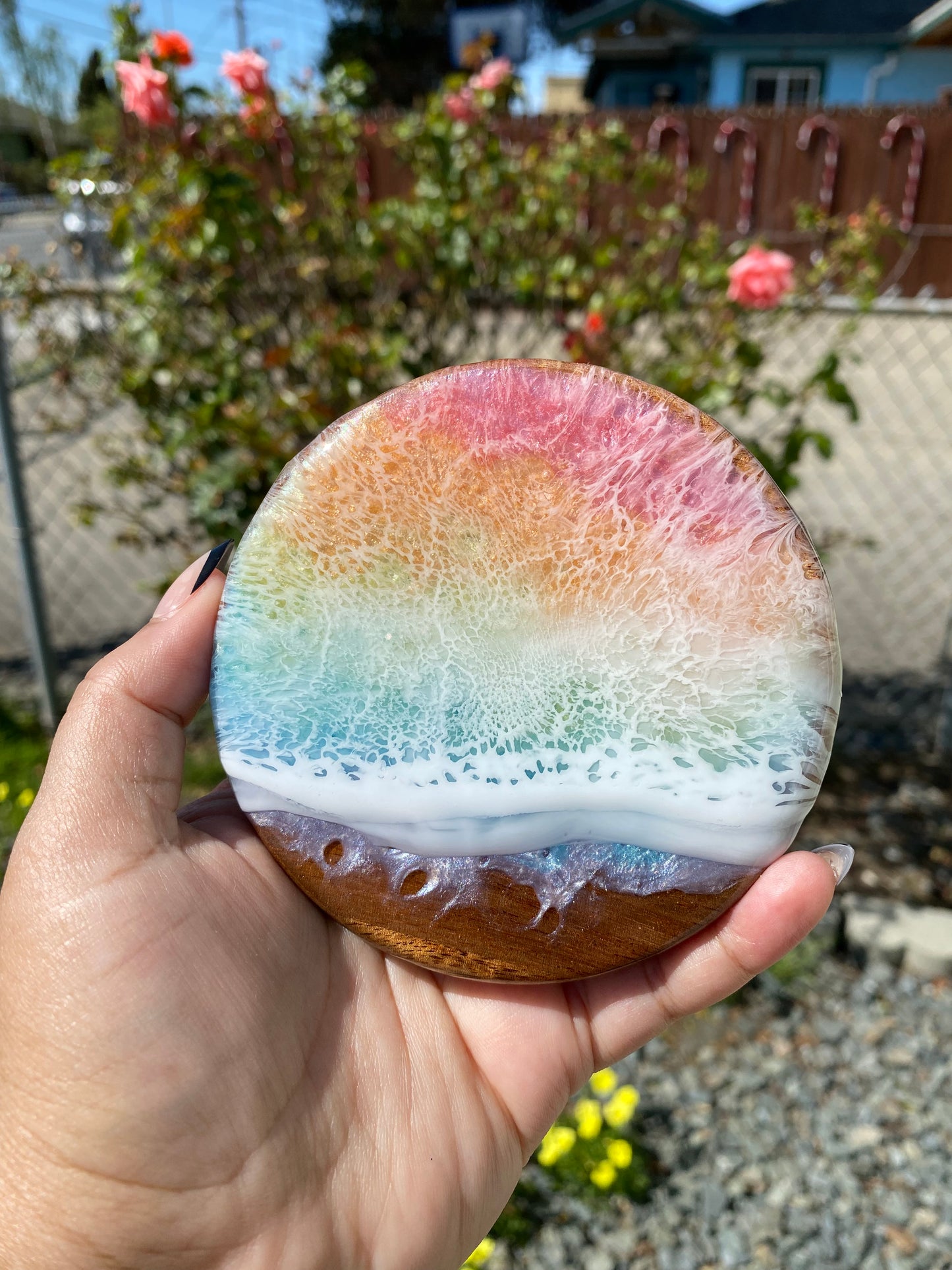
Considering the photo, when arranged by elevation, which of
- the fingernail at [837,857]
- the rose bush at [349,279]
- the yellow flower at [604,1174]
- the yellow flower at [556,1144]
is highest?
the rose bush at [349,279]

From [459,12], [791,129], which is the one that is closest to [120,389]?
[791,129]

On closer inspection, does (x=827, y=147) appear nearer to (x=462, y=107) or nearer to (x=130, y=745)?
(x=462, y=107)

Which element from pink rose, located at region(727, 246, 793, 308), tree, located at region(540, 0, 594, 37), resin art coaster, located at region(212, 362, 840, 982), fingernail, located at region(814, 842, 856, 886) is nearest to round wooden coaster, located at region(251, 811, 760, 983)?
resin art coaster, located at region(212, 362, 840, 982)

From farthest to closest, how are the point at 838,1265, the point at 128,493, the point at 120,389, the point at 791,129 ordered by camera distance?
1. the point at 791,129
2. the point at 128,493
3. the point at 120,389
4. the point at 838,1265

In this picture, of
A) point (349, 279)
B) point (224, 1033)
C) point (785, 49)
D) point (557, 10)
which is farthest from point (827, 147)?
point (557, 10)

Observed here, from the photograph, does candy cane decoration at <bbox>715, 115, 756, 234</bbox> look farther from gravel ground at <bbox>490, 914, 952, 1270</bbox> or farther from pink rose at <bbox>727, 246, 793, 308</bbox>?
gravel ground at <bbox>490, 914, 952, 1270</bbox>

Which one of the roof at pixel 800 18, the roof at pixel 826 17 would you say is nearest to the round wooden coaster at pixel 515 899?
the roof at pixel 800 18

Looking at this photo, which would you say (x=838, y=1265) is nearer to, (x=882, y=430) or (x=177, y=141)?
(x=177, y=141)

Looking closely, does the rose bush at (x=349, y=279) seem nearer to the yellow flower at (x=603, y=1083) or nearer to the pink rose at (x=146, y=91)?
the pink rose at (x=146, y=91)
